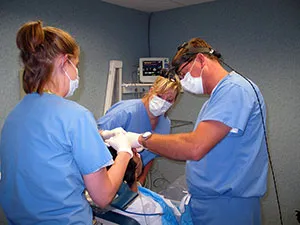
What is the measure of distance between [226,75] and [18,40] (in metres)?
0.89

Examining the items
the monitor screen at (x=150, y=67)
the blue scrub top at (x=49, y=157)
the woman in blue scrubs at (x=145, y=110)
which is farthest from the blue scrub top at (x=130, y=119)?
the blue scrub top at (x=49, y=157)

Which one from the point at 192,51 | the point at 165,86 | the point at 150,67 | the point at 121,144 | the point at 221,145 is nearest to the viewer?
the point at 121,144

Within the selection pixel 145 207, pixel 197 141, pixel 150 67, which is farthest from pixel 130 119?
pixel 150 67

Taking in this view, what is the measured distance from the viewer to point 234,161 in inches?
47.2

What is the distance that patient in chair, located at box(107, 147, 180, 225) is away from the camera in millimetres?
1249

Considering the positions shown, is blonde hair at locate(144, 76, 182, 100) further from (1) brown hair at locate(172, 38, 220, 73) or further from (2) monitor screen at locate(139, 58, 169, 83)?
(2) monitor screen at locate(139, 58, 169, 83)

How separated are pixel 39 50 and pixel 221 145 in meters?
0.82

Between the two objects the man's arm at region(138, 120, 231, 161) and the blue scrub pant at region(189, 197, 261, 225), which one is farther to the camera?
the blue scrub pant at region(189, 197, 261, 225)

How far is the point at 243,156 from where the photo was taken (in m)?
1.19

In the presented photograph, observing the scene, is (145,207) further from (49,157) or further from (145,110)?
(145,110)

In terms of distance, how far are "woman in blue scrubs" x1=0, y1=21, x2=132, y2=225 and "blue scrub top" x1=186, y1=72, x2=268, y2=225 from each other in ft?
1.73

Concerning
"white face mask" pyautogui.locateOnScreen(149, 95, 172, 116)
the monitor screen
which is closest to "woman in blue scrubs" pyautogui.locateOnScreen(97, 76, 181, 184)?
"white face mask" pyautogui.locateOnScreen(149, 95, 172, 116)

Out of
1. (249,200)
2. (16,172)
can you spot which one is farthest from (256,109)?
(16,172)

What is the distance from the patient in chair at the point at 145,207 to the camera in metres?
1.25
